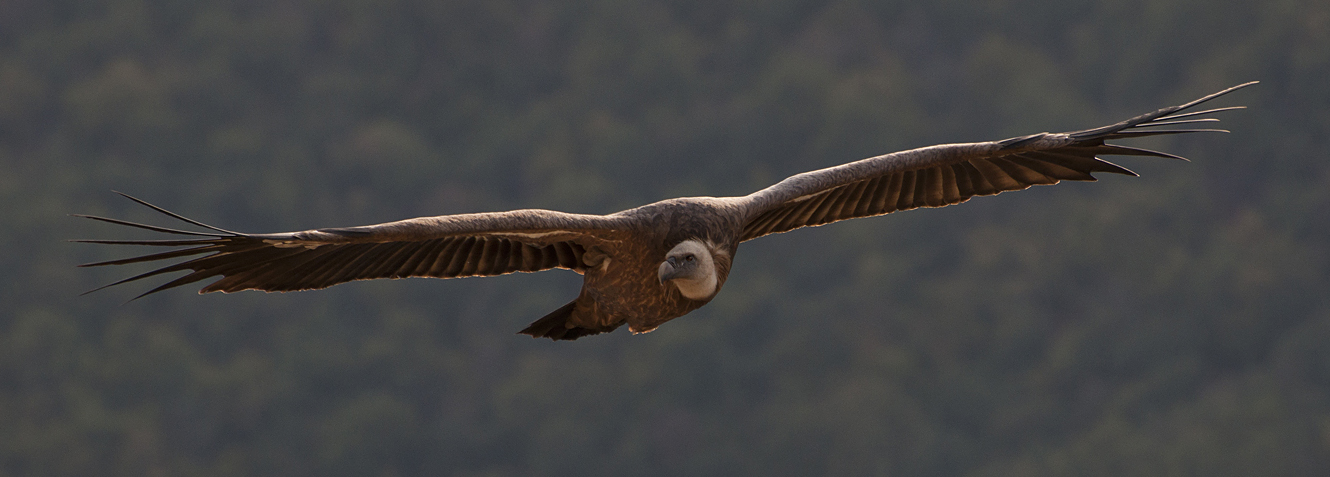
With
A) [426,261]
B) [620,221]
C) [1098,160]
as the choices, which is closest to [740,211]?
[620,221]

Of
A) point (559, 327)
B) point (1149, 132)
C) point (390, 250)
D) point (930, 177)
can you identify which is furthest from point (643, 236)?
point (1149, 132)

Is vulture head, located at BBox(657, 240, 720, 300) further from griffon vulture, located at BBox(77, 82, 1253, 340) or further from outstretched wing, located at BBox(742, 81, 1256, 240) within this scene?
outstretched wing, located at BBox(742, 81, 1256, 240)

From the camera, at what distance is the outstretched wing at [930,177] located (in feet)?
26.3

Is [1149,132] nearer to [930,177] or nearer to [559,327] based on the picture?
[930,177]

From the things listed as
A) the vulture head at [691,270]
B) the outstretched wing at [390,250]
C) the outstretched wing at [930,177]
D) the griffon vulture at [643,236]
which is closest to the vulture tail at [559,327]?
the griffon vulture at [643,236]

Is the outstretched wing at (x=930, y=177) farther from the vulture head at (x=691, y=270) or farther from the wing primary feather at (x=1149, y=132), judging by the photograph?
the vulture head at (x=691, y=270)

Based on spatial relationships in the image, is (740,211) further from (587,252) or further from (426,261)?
(426,261)

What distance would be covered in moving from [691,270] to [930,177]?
91.5 inches

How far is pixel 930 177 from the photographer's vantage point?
28.8 feet

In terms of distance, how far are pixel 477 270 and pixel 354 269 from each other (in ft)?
2.47

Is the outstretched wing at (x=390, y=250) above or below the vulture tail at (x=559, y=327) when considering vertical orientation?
above

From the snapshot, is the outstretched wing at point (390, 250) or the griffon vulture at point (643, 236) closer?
the outstretched wing at point (390, 250)

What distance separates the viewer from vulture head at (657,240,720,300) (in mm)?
7164

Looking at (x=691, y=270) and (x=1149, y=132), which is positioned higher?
(x=1149, y=132)
